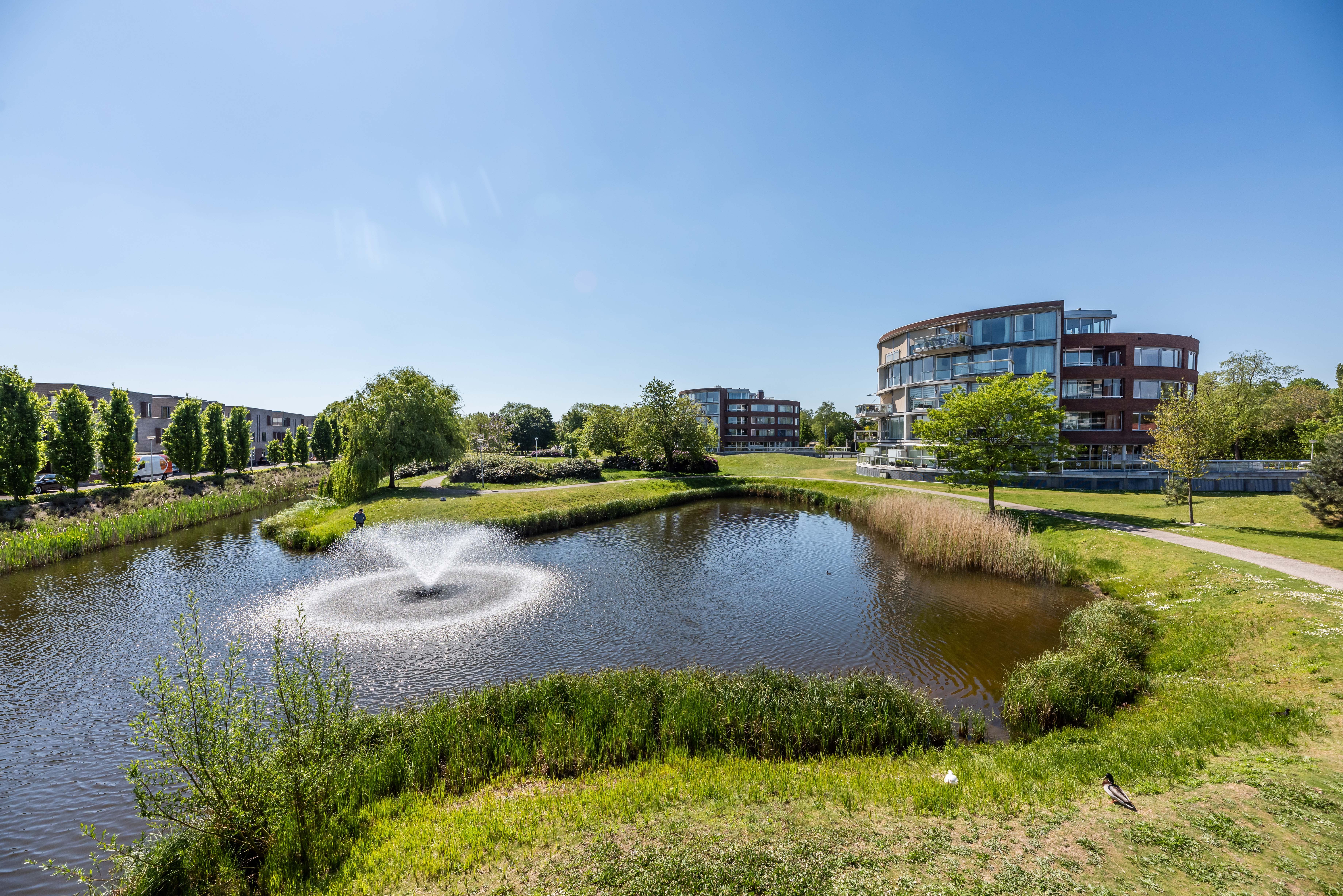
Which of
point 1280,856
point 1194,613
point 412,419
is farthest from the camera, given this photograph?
point 412,419

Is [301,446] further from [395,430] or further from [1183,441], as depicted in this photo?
[1183,441]

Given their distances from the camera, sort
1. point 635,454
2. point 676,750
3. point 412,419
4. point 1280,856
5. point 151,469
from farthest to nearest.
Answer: point 635,454 < point 151,469 < point 412,419 < point 676,750 < point 1280,856

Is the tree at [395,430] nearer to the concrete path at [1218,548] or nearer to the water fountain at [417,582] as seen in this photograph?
the water fountain at [417,582]

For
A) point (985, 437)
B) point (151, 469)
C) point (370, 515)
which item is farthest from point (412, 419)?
point (985, 437)

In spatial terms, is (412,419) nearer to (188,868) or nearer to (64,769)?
(64,769)

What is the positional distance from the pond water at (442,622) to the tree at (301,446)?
4197cm

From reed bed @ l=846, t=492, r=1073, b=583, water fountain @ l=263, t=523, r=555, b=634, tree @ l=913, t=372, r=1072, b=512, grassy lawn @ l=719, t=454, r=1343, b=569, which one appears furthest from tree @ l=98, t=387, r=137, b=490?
grassy lawn @ l=719, t=454, r=1343, b=569

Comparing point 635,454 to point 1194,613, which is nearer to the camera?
point 1194,613

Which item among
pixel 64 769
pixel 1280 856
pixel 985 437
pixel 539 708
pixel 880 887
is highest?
pixel 985 437

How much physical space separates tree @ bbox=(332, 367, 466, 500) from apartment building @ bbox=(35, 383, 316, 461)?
1843 centimetres

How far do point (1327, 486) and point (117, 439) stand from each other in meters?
60.8

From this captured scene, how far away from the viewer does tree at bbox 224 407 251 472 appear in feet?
152

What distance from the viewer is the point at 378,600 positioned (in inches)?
628

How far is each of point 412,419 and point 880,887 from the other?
37.8m
